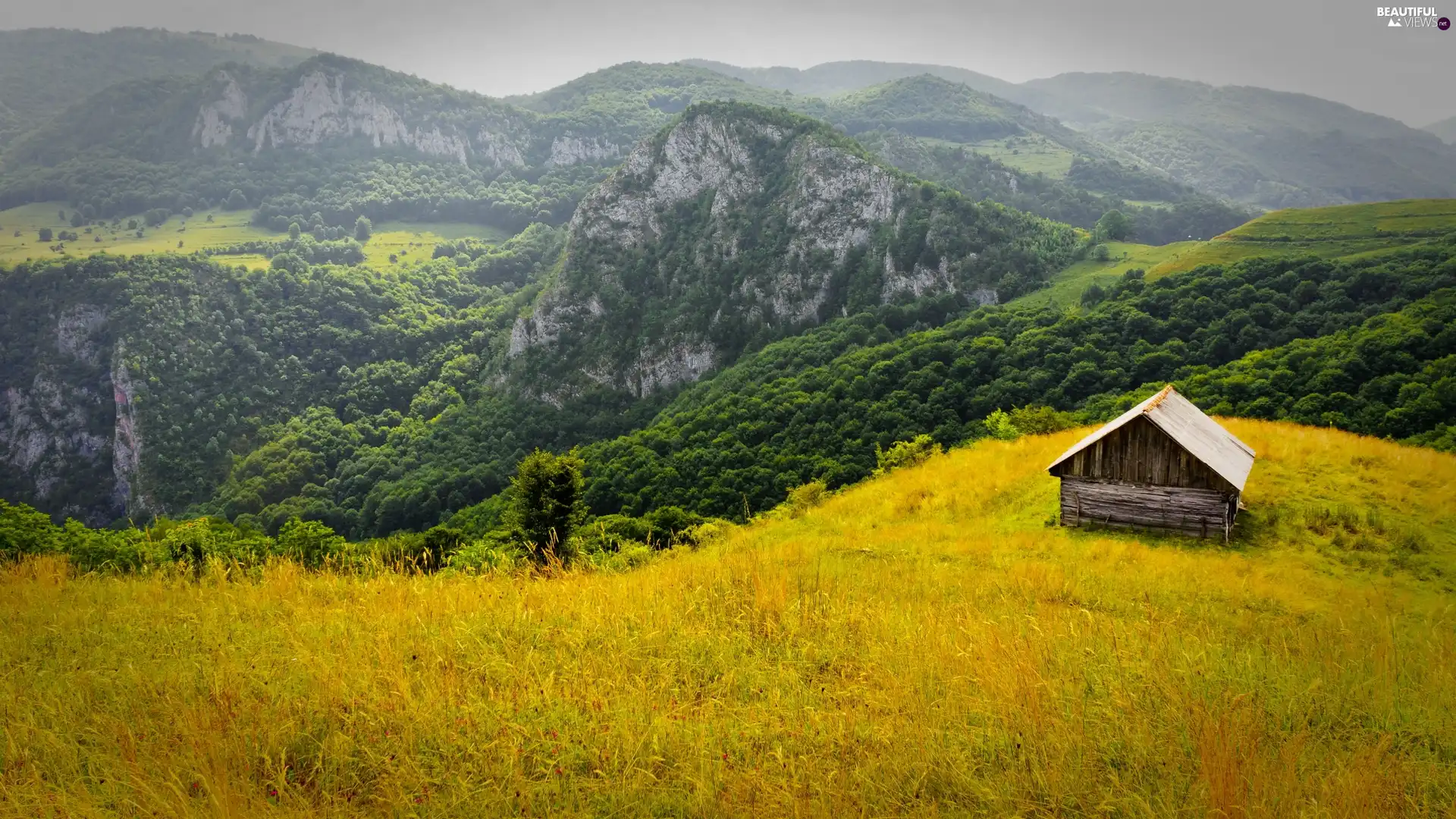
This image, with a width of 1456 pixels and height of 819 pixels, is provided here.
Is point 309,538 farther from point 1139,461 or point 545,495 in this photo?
point 1139,461

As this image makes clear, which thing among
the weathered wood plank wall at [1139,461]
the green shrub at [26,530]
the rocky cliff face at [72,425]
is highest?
the weathered wood plank wall at [1139,461]

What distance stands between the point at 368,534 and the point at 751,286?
297 ft

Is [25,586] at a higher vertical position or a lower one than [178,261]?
lower

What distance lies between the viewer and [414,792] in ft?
9.96

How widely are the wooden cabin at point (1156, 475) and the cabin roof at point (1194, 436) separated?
3cm

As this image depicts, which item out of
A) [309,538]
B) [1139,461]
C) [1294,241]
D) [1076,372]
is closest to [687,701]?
[1139,461]

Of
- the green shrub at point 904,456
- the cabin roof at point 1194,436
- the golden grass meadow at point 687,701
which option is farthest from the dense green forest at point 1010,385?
the golden grass meadow at point 687,701

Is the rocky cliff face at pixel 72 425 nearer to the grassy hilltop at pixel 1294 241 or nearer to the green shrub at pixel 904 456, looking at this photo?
the green shrub at pixel 904 456

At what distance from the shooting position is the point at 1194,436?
650 inches

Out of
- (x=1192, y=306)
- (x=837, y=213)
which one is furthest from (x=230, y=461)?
(x=1192, y=306)

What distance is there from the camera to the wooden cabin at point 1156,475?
15438 millimetres

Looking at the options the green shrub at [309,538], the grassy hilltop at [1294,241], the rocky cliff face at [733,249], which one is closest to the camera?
the green shrub at [309,538]

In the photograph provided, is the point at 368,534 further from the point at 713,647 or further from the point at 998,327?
the point at 713,647

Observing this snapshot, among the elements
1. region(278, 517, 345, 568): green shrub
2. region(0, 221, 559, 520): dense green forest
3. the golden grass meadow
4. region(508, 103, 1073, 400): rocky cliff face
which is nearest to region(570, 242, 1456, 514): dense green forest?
region(278, 517, 345, 568): green shrub
